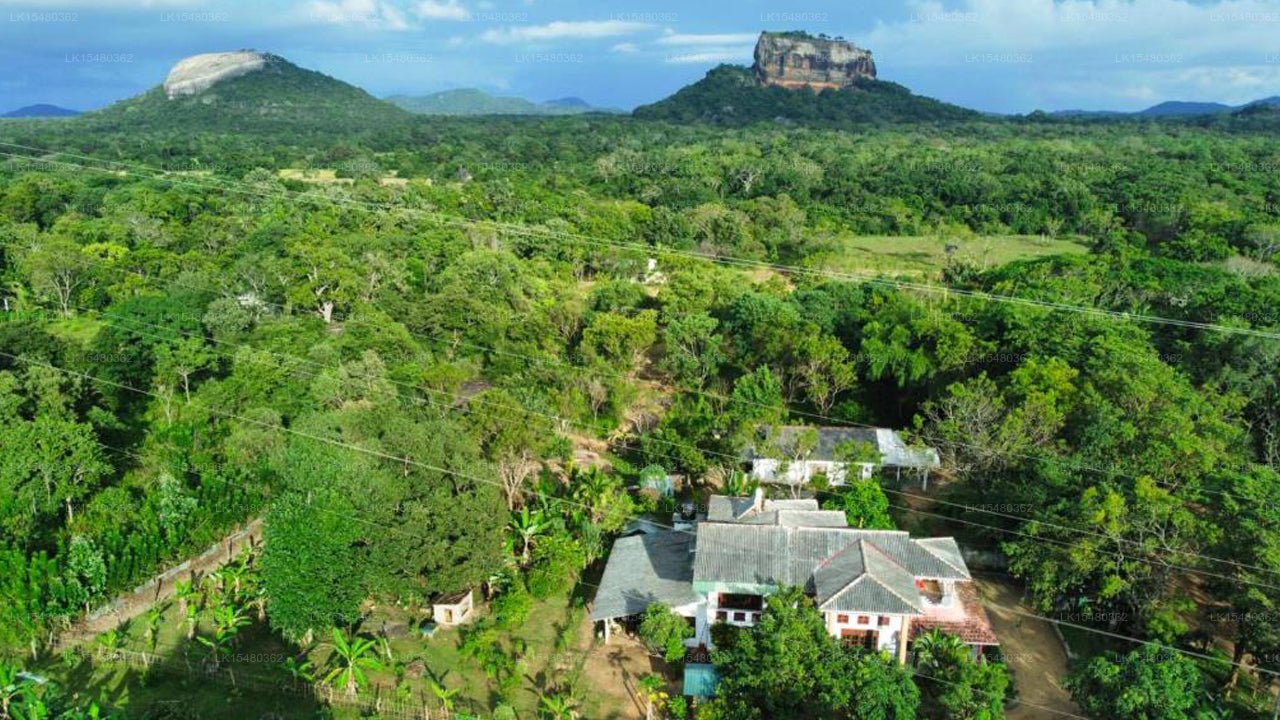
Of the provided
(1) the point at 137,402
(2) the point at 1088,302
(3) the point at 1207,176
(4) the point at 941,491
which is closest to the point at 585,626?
(4) the point at 941,491

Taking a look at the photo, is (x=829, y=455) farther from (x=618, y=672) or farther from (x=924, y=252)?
(x=924, y=252)

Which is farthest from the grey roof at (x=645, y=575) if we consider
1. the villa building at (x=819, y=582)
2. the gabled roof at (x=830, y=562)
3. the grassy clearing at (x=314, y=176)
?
the grassy clearing at (x=314, y=176)

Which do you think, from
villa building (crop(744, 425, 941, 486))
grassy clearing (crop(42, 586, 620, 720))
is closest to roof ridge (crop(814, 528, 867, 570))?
grassy clearing (crop(42, 586, 620, 720))

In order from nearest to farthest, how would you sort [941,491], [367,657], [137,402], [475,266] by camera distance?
[367,657], [941,491], [137,402], [475,266]

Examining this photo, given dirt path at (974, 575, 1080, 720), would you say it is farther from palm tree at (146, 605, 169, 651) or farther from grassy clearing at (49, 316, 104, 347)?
grassy clearing at (49, 316, 104, 347)

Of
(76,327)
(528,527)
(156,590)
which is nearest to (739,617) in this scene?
(528,527)

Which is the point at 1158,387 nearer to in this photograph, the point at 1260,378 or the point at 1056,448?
the point at 1056,448
